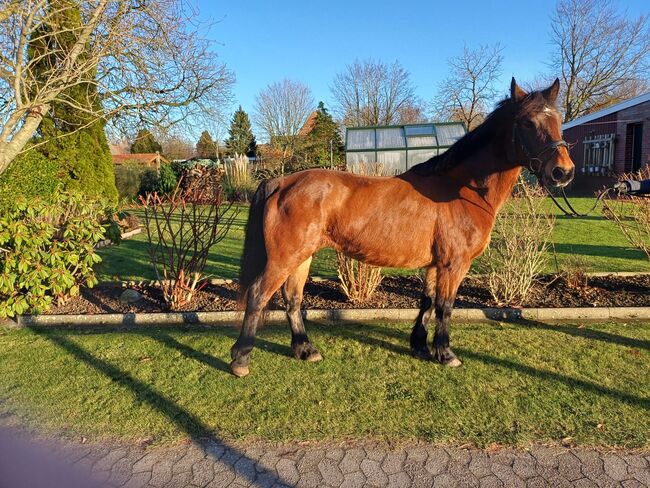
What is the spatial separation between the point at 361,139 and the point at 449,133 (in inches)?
135

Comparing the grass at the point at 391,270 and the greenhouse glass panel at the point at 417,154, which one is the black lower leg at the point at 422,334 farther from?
the greenhouse glass panel at the point at 417,154

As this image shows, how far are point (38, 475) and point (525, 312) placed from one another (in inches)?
192

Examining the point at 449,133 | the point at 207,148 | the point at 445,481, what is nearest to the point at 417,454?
the point at 445,481

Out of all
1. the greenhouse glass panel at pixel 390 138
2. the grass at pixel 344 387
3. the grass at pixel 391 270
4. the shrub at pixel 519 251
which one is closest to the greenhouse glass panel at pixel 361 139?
the greenhouse glass panel at pixel 390 138

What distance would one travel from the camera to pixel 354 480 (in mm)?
2381

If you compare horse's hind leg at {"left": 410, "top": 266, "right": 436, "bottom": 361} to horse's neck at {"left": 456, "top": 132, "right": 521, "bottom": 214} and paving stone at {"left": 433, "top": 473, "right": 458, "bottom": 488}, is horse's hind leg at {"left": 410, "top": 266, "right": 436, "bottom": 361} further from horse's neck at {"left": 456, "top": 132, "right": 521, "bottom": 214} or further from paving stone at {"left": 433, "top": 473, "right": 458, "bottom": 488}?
A: paving stone at {"left": 433, "top": 473, "right": 458, "bottom": 488}

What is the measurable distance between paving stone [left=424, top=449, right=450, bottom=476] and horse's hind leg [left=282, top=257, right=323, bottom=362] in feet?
5.08

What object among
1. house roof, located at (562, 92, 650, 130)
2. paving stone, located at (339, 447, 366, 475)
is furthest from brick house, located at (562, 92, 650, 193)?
paving stone, located at (339, 447, 366, 475)

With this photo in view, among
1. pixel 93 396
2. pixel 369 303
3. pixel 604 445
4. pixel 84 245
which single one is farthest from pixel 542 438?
pixel 84 245

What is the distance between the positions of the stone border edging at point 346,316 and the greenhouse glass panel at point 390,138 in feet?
36.1

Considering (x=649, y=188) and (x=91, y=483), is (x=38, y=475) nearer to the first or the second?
(x=91, y=483)

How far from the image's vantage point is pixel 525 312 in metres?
5.00

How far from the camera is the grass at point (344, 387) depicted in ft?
9.36

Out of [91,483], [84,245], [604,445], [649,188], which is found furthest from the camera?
[84,245]
